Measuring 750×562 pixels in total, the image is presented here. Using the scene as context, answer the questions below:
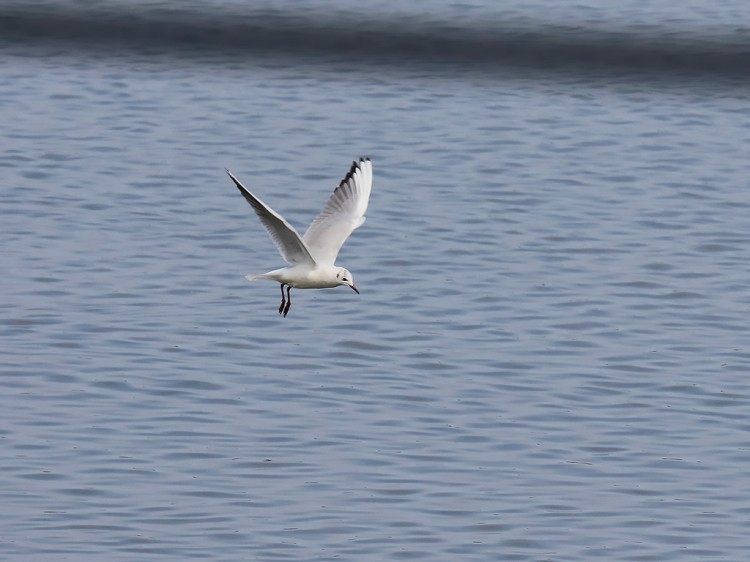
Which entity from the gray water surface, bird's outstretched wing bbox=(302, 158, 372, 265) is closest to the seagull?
bird's outstretched wing bbox=(302, 158, 372, 265)

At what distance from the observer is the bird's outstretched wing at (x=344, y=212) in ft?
43.6

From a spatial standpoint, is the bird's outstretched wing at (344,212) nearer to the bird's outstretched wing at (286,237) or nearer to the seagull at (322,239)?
the seagull at (322,239)

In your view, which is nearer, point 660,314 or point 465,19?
point 660,314

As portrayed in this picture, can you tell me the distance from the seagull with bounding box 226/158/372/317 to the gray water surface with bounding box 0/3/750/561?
1.39 metres

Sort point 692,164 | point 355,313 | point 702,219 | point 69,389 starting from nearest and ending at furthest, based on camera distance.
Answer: point 69,389
point 355,313
point 702,219
point 692,164

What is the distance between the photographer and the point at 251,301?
17.0 m

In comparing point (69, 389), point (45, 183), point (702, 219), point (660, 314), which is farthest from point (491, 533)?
point (45, 183)

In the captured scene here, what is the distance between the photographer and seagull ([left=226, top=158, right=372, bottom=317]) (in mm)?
12203

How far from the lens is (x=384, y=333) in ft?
52.4

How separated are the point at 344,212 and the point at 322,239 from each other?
40 centimetres

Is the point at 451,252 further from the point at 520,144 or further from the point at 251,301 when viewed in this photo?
the point at 520,144

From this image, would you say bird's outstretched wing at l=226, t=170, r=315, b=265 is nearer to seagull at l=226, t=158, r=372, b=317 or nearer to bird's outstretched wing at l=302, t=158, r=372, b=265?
seagull at l=226, t=158, r=372, b=317

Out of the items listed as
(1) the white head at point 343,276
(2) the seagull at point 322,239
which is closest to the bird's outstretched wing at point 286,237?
(2) the seagull at point 322,239

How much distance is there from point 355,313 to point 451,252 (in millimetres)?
2138
